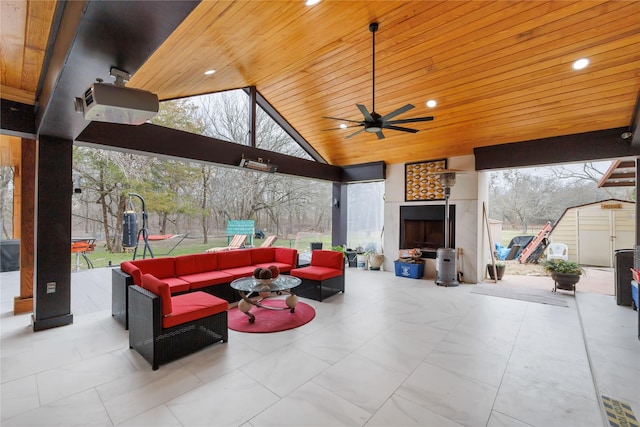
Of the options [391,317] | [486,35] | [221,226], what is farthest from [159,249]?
[486,35]

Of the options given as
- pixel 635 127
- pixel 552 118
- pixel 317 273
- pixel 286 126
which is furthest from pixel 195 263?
pixel 635 127

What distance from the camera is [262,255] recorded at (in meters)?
5.74

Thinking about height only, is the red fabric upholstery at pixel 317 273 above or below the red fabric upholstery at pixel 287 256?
below

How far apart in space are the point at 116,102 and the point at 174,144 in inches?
116

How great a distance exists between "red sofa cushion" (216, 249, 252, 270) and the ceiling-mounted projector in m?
3.32

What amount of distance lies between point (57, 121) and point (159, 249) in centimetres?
777

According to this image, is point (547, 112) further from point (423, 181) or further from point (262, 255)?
point (262, 255)

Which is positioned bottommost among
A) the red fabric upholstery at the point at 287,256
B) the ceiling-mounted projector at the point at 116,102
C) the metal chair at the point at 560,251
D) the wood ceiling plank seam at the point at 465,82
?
the metal chair at the point at 560,251

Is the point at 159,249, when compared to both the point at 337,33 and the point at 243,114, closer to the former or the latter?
the point at 243,114

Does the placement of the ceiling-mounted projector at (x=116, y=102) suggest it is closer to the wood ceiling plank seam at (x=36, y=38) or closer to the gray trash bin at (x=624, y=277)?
the wood ceiling plank seam at (x=36, y=38)

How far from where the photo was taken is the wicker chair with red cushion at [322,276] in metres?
4.77

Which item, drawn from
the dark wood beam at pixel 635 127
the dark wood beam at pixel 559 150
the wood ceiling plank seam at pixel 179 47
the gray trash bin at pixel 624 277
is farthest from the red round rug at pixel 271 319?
the dark wood beam at pixel 635 127

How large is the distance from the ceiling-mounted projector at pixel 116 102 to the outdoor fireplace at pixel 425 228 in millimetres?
6394

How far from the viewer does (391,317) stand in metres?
4.06
